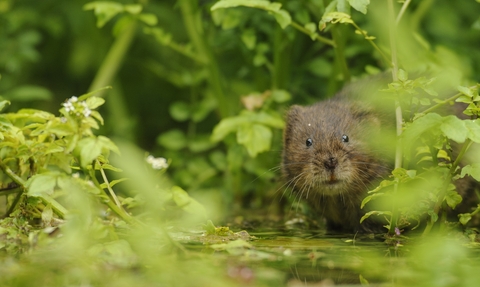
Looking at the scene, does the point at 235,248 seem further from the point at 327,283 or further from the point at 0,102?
the point at 0,102

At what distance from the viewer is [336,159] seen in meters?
3.76

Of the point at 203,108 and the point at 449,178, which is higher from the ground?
the point at 203,108

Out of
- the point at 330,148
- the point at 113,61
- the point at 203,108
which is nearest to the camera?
the point at 330,148

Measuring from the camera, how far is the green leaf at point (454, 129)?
2.75 metres

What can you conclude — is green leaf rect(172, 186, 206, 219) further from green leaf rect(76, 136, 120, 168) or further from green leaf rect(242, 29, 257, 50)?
green leaf rect(242, 29, 257, 50)

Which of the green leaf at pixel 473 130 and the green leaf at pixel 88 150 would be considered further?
the green leaf at pixel 473 130

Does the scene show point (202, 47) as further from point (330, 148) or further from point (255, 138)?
point (330, 148)

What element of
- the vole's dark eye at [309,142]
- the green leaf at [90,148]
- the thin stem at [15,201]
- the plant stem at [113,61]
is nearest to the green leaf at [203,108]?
the plant stem at [113,61]

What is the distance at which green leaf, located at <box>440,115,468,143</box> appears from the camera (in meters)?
2.75

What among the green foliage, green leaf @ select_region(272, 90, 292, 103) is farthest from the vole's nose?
green leaf @ select_region(272, 90, 292, 103)

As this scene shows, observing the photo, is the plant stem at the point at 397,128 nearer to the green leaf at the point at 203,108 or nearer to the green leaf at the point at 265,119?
the green leaf at the point at 265,119

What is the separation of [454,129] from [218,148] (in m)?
3.96

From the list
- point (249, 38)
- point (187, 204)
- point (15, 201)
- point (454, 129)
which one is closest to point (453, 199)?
point (454, 129)

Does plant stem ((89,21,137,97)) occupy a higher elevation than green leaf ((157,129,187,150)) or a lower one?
higher
